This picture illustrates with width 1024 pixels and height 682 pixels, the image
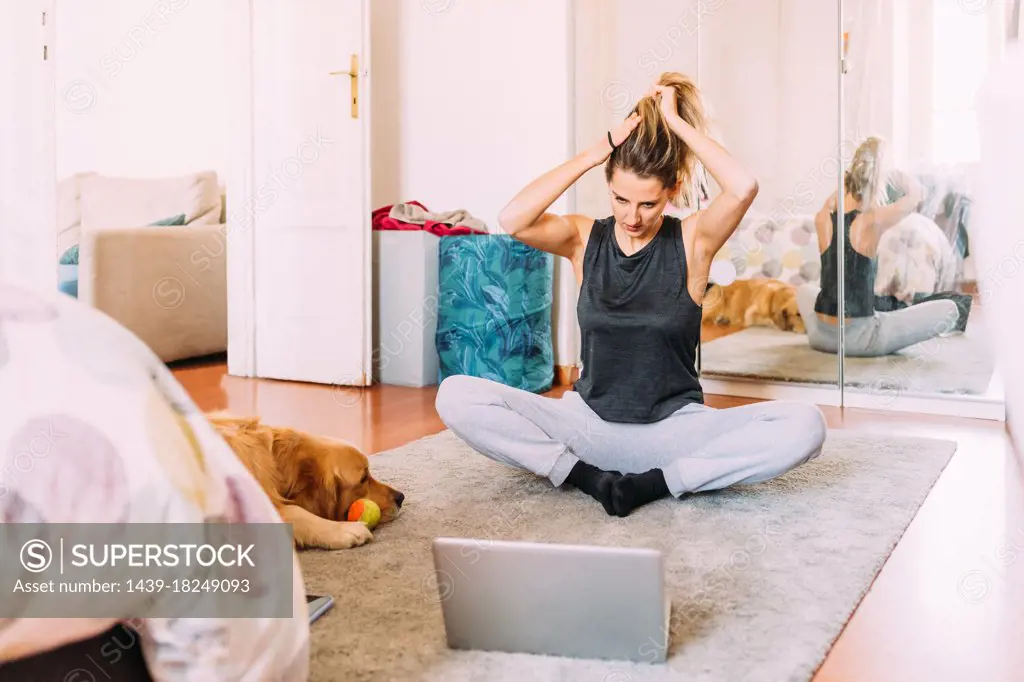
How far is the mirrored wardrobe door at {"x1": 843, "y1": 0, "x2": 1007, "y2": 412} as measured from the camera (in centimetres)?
333

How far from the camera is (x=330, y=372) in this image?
3.97 metres

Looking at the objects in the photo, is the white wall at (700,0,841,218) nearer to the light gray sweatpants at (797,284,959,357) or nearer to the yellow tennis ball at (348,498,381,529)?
the light gray sweatpants at (797,284,959,357)

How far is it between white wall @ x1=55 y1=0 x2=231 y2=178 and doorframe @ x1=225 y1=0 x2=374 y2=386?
1.76 metres

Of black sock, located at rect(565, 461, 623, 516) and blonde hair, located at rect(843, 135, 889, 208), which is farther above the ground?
blonde hair, located at rect(843, 135, 889, 208)

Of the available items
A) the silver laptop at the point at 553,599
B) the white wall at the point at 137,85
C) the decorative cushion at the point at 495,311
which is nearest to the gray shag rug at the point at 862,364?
the decorative cushion at the point at 495,311

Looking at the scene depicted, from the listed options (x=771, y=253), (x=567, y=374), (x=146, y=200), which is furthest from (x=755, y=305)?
(x=146, y=200)

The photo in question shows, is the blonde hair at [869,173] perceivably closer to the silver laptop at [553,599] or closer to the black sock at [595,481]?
the black sock at [595,481]

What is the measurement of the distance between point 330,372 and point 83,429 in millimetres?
3014

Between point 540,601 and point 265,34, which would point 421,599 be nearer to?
point 540,601

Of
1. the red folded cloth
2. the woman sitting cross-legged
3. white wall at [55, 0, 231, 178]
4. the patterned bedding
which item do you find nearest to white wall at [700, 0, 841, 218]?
the red folded cloth

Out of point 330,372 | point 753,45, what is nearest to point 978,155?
point 753,45

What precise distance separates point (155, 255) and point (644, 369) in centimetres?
285

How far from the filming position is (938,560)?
1.88 m

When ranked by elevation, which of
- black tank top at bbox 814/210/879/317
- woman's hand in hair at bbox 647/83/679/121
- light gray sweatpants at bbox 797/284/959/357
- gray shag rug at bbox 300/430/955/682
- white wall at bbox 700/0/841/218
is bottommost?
gray shag rug at bbox 300/430/955/682
